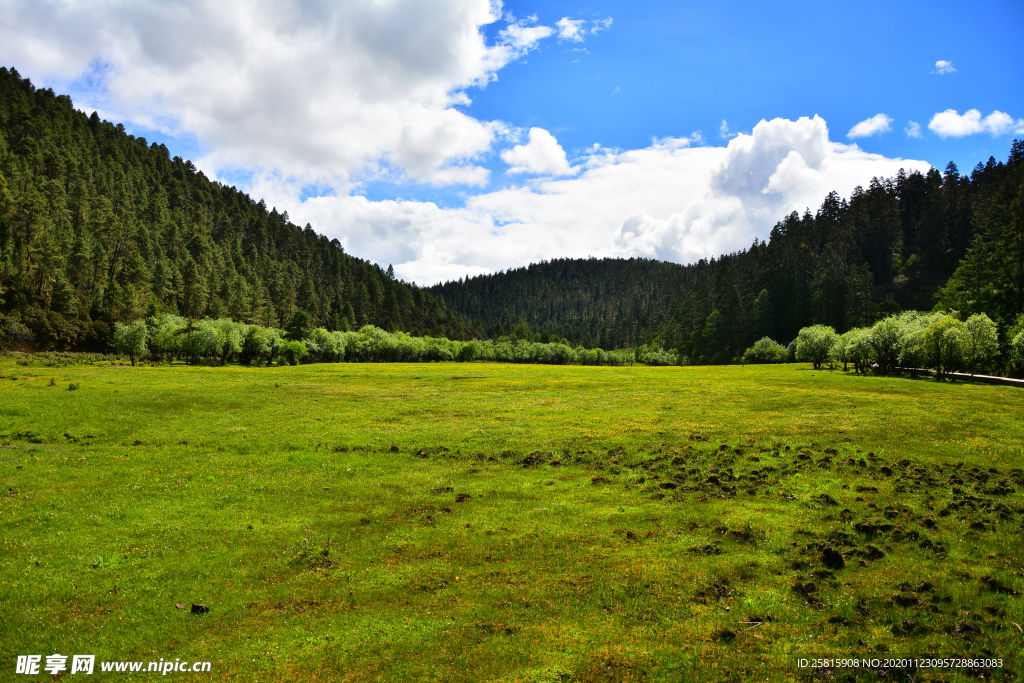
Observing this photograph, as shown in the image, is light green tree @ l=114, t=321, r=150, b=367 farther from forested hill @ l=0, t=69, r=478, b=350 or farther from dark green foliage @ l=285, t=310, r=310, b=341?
dark green foliage @ l=285, t=310, r=310, b=341

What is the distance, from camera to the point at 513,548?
1505 cm

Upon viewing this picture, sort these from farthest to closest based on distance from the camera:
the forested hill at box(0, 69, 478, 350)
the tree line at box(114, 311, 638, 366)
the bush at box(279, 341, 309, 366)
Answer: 1. the bush at box(279, 341, 309, 366)
2. the forested hill at box(0, 69, 478, 350)
3. the tree line at box(114, 311, 638, 366)

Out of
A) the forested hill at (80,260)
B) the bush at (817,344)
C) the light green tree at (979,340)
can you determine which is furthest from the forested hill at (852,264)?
the forested hill at (80,260)

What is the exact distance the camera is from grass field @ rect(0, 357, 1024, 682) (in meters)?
10.1

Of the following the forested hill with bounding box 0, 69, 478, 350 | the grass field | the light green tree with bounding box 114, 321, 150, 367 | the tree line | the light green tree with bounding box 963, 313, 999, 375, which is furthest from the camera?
the forested hill with bounding box 0, 69, 478, 350

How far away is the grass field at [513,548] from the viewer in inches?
400

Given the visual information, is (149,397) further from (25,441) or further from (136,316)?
(136,316)

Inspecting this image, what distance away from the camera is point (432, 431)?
106 feet

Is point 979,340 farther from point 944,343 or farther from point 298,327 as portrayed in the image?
point 298,327

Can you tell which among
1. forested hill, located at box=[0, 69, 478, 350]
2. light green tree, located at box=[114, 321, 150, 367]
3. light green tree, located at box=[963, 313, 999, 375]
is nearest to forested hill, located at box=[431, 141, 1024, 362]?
light green tree, located at box=[963, 313, 999, 375]

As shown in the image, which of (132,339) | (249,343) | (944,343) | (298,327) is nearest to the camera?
(944,343)

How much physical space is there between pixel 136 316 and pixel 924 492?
6884 inches

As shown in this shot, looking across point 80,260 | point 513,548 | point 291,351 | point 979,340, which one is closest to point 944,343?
point 979,340

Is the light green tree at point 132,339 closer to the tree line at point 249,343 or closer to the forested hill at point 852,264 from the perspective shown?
the tree line at point 249,343
